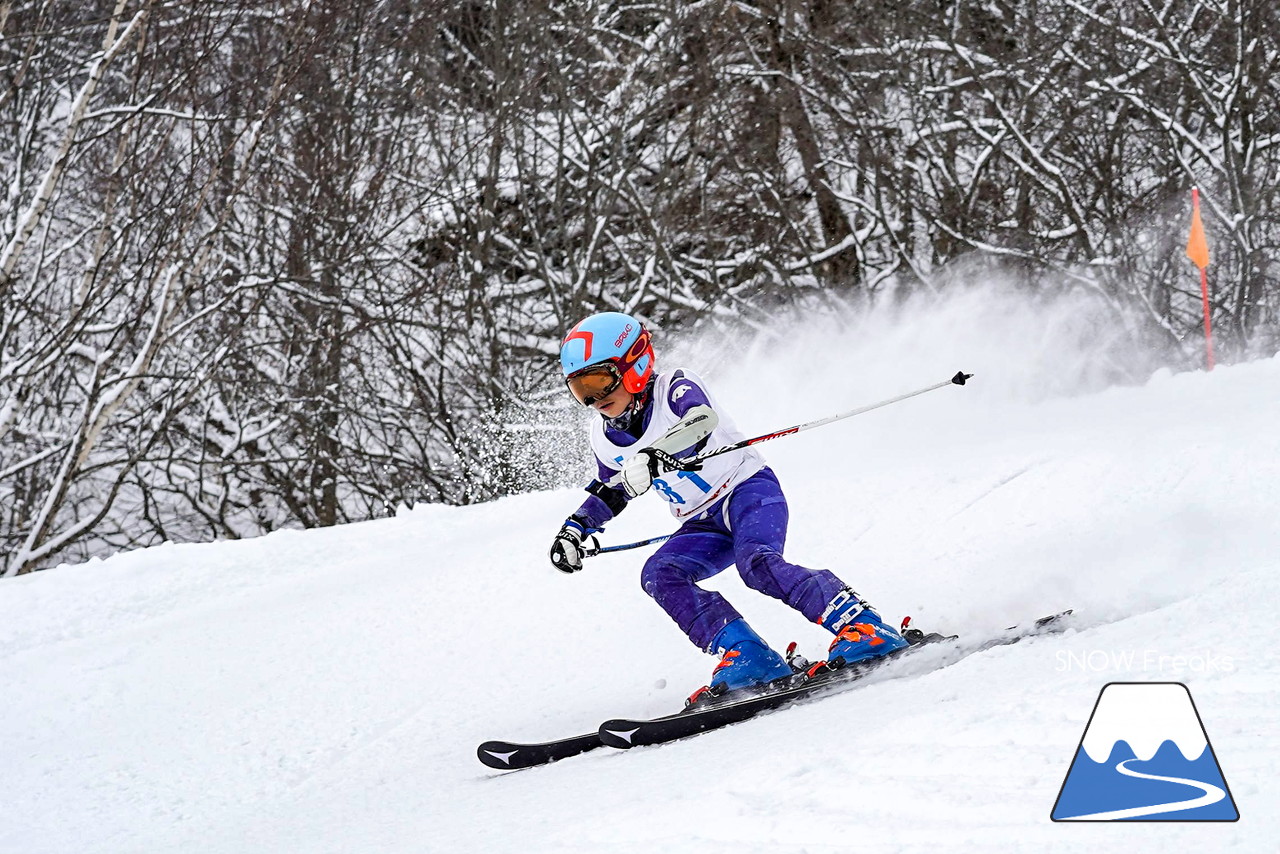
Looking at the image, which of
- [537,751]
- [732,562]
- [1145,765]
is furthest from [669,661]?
[1145,765]

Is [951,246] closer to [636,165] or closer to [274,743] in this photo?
[636,165]

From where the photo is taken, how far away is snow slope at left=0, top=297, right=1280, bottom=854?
259 cm

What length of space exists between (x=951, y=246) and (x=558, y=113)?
588cm

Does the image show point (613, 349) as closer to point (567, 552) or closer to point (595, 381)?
point (595, 381)

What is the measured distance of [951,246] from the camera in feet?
55.4

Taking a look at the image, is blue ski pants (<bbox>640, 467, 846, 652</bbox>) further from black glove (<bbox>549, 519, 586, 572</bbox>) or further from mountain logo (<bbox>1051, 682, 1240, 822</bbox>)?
mountain logo (<bbox>1051, 682, 1240, 822</bbox>)

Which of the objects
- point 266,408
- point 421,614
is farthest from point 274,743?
point 266,408

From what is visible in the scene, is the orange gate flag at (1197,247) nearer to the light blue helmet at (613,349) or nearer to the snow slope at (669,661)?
the snow slope at (669,661)

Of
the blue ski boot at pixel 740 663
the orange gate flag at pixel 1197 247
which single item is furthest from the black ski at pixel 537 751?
the orange gate flag at pixel 1197 247

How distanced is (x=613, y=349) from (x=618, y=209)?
46.2 ft

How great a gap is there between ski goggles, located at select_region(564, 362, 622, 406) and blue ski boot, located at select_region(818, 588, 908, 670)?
108cm

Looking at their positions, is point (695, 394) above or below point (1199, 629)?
above

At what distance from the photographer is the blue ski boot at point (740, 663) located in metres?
4.12

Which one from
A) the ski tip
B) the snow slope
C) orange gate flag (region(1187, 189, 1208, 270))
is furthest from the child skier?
orange gate flag (region(1187, 189, 1208, 270))
